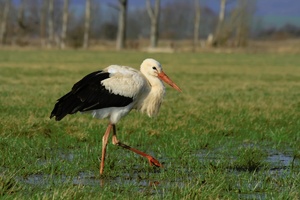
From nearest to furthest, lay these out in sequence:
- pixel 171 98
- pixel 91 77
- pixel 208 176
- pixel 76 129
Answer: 1. pixel 208 176
2. pixel 91 77
3. pixel 76 129
4. pixel 171 98

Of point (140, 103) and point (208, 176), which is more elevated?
point (140, 103)

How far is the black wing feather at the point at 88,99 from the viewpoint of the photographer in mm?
8133

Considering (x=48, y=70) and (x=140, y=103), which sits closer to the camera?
(x=140, y=103)

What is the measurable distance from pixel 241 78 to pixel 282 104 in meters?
11.1

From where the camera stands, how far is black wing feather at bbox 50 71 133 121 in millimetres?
8133

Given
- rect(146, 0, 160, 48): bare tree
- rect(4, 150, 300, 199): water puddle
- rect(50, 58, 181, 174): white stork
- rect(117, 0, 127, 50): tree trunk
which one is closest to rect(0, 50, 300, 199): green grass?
rect(4, 150, 300, 199): water puddle

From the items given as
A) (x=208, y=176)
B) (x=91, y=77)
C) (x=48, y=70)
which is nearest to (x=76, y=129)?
(x=91, y=77)

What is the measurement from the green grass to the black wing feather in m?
0.61

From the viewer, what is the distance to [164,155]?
370 inches

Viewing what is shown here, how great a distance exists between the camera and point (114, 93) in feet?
27.0

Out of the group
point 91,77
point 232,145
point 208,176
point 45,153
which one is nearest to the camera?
point 208,176

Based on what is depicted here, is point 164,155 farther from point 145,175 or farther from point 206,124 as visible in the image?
point 206,124

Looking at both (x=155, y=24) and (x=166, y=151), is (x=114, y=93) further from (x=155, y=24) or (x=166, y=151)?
(x=155, y=24)

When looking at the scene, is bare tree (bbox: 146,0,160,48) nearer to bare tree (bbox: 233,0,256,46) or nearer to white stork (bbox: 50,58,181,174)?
bare tree (bbox: 233,0,256,46)
